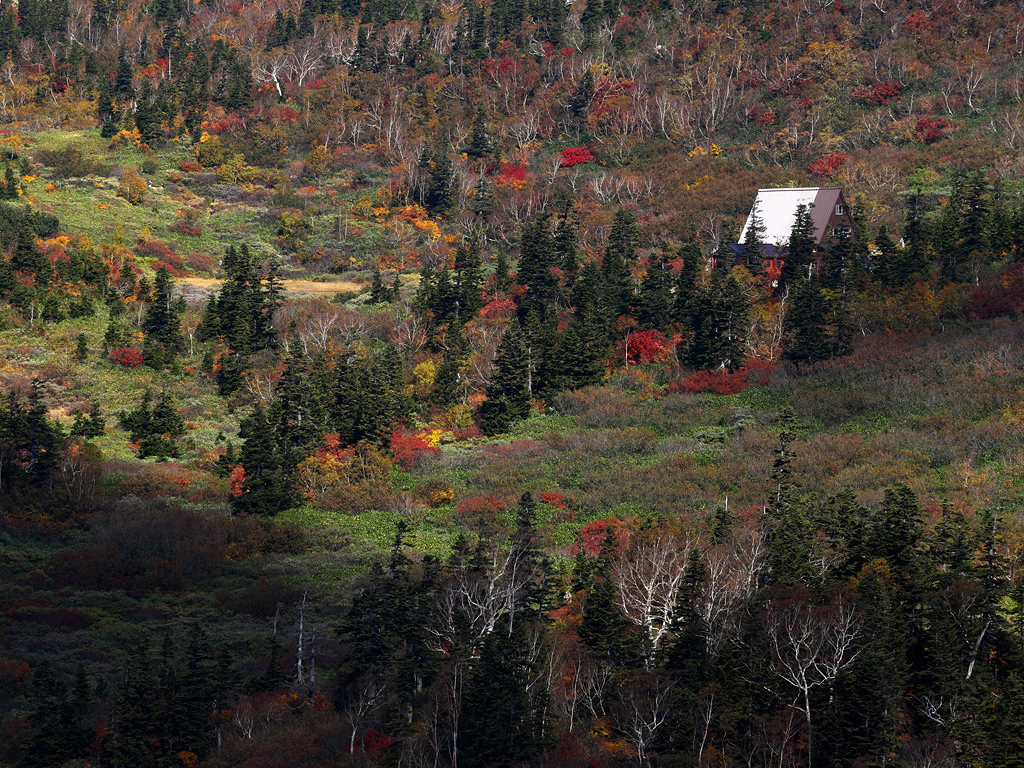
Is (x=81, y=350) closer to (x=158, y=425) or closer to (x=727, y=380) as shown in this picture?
(x=158, y=425)

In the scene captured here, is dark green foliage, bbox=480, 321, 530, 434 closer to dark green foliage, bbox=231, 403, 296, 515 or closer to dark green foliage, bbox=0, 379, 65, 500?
dark green foliage, bbox=231, 403, 296, 515

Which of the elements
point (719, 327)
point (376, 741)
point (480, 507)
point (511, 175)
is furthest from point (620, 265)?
point (376, 741)

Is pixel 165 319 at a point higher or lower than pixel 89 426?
higher

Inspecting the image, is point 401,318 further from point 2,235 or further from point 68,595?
point 68,595

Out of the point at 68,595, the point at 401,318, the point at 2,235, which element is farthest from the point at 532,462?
the point at 2,235

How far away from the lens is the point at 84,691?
37.7 m

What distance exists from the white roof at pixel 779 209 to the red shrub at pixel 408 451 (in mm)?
33811

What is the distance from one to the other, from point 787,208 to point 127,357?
52.8m

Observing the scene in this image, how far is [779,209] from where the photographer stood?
86.9 m

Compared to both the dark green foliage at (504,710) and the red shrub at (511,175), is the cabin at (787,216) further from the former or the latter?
the dark green foliage at (504,710)

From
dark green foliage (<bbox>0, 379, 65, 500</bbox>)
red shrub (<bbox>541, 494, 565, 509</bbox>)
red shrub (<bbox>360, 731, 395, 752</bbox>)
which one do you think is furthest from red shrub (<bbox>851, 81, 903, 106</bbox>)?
red shrub (<bbox>360, 731, 395, 752</bbox>)

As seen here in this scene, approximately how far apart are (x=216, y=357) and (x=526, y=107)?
56819mm

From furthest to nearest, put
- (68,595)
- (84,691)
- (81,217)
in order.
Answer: (81,217) < (68,595) < (84,691)

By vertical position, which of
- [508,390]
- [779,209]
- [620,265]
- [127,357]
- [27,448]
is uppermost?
[779,209]
